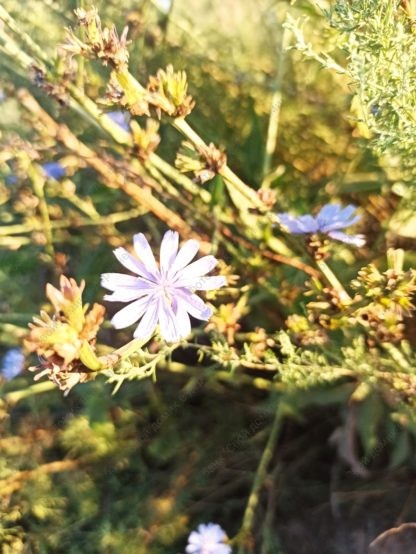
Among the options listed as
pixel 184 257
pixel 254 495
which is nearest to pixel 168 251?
pixel 184 257

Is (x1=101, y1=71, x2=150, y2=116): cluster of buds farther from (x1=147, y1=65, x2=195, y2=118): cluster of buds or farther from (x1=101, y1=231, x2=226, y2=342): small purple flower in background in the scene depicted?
(x1=101, y1=231, x2=226, y2=342): small purple flower in background

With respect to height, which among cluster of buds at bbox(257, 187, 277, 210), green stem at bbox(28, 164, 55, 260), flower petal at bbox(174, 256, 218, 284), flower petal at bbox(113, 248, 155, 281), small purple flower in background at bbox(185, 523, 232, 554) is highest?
green stem at bbox(28, 164, 55, 260)

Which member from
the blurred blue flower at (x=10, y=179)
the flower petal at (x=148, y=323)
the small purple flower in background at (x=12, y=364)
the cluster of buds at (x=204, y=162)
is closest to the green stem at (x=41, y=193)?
the blurred blue flower at (x=10, y=179)

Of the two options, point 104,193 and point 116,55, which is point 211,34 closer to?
point 104,193

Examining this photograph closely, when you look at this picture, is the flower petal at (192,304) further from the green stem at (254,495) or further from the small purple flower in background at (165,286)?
the green stem at (254,495)

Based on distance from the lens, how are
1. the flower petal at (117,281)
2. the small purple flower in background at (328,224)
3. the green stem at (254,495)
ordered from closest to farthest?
the flower petal at (117,281) < the small purple flower in background at (328,224) < the green stem at (254,495)

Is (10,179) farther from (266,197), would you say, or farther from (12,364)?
Result: (266,197)

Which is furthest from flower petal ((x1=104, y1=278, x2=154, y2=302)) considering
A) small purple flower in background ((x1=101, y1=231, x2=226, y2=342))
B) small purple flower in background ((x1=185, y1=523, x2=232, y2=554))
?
small purple flower in background ((x1=185, y1=523, x2=232, y2=554))
